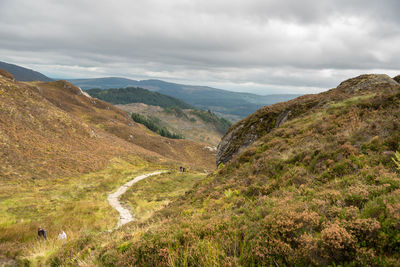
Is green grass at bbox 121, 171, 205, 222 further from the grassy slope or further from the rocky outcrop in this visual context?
the rocky outcrop

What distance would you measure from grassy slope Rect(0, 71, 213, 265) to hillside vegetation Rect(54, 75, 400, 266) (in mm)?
6367

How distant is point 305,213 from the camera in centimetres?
569

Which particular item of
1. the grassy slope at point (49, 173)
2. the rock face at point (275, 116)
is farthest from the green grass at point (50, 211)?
the rock face at point (275, 116)

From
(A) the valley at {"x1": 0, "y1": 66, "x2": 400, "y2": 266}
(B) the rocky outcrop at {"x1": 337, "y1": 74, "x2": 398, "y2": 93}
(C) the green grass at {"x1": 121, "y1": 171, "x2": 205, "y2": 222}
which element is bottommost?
(C) the green grass at {"x1": 121, "y1": 171, "x2": 205, "y2": 222}

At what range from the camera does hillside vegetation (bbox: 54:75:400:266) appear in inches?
175

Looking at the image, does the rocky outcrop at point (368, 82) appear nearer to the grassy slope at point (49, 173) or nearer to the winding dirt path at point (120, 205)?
the winding dirt path at point (120, 205)

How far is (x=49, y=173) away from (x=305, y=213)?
121ft

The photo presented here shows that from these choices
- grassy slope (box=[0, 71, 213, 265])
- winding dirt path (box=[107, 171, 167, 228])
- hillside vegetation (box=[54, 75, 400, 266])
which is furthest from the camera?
winding dirt path (box=[107, 171, 167, 228])

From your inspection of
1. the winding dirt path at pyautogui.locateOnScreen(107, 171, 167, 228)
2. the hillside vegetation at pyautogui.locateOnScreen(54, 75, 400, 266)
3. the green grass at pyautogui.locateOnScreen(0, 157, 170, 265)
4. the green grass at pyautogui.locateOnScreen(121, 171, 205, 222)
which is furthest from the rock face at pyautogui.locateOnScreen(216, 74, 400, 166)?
the green grass at pyautogui.locateOnScreen(0, 157, 170, 265)

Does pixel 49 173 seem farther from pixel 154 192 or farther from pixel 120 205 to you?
pixel 154 192

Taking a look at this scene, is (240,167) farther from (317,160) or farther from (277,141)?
(317,160)

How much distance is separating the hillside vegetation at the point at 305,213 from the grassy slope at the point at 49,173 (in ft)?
20.9

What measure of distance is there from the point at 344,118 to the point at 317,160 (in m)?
5.76

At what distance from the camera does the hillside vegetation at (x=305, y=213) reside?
445 cm
